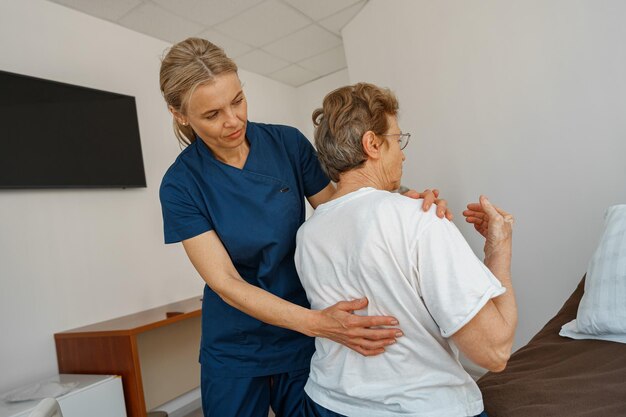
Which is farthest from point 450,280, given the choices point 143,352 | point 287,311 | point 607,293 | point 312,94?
point 312,94

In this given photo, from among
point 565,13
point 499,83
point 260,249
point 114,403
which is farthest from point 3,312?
point 565,13

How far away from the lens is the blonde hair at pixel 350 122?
0.98 m

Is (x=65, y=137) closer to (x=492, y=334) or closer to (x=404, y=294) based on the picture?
(x=404, y=294)

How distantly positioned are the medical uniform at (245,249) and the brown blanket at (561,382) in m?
0.52

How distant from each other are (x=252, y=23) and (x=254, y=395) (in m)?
3.00

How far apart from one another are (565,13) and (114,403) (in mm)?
2798

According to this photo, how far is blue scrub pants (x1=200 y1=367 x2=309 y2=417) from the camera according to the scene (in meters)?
1.19

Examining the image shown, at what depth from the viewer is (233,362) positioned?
1231mm

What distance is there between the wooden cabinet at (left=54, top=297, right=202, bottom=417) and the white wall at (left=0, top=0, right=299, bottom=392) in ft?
0.45

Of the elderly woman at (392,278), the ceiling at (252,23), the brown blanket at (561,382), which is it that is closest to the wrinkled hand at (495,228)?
the elderly woman at (392,278)

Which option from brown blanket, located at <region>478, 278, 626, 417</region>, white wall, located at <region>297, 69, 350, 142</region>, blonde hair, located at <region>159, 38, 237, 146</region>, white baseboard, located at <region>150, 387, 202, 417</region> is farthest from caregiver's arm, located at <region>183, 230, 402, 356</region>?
white wall, located at <region>297, 69, 350, 142</region>

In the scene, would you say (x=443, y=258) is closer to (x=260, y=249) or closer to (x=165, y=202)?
(x=260, y=249)

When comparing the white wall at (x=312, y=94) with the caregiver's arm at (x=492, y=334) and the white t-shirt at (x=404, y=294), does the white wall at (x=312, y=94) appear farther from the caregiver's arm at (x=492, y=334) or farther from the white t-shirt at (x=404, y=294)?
the caregiver's arm at (x=492, y=334)

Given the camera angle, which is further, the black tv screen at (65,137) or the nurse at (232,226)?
the black tv screen at (65,137)
